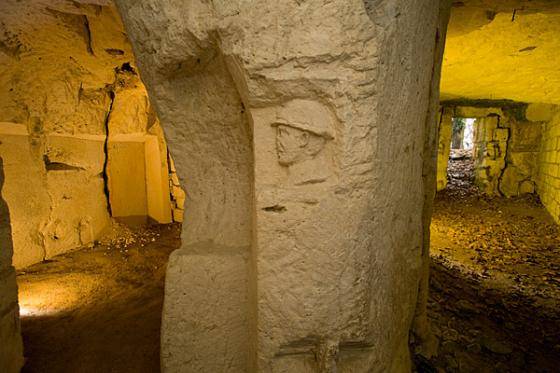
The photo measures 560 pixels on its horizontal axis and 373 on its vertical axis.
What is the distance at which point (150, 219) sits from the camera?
5688 mm

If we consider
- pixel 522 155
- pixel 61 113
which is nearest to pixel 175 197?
pixel 61 113

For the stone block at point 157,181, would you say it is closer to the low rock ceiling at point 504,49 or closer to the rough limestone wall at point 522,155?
the low rock ceiling at point 504,49

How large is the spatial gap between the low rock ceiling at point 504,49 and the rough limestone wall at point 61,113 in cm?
303

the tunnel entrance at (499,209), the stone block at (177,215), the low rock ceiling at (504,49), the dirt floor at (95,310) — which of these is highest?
the low rock ceiling at (504,49)

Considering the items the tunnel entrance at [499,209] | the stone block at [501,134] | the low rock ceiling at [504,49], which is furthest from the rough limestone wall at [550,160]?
the low rock ceiling at [504,49]

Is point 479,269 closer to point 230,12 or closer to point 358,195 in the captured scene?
point 358,195

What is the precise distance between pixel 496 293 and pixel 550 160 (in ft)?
14.6

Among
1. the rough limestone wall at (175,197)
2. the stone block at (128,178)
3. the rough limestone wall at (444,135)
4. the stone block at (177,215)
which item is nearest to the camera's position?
the stone block at (128,178)

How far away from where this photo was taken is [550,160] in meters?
5.64

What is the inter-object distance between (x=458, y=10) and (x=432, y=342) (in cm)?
230

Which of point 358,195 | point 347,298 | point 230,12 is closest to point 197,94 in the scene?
point 230,12

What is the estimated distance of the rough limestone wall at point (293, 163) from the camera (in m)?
1.07

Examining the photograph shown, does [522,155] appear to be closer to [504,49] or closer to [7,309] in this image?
[504,49]

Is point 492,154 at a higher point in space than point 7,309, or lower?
higher
